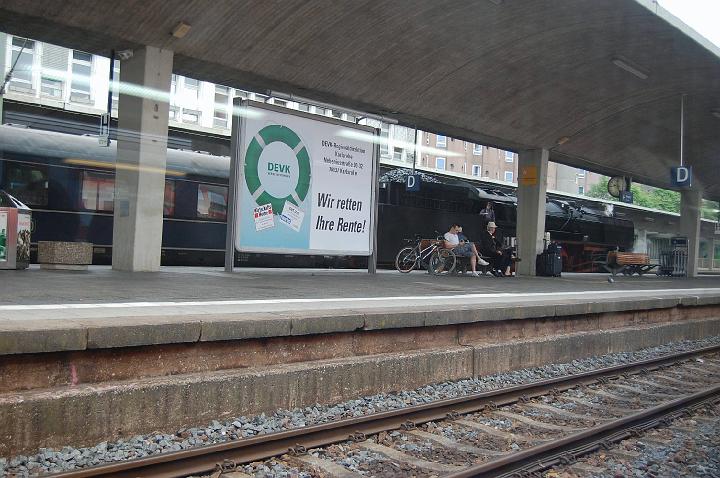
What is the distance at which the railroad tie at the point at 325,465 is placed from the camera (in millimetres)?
4461

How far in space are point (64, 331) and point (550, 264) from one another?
53.8 ft

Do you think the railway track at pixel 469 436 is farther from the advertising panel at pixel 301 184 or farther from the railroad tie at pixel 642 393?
the advertising panel at pixel 301 184

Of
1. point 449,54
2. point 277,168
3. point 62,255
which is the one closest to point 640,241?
point 449,54

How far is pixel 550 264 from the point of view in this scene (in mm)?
18953

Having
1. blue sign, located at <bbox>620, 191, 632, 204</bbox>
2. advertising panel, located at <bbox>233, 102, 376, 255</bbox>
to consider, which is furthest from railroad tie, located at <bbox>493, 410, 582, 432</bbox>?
blue sign, located at <bbox>620, 191, 632, 204</bbox>

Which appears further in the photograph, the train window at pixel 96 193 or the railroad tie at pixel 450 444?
the train window at pixel 96 193

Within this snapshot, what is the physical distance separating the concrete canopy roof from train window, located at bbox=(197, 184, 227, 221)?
3732 millimetres

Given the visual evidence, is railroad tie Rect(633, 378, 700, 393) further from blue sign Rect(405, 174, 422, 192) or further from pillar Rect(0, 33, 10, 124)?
pillar Rect(0, 33, 10, 124)

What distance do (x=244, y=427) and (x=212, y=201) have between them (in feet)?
36.3

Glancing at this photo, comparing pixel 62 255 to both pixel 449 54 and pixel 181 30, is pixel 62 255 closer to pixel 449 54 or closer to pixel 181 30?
pixel 181 30

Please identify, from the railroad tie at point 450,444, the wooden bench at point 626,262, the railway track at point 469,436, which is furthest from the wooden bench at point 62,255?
the wooden bench at point 626,262

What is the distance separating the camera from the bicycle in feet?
53.9

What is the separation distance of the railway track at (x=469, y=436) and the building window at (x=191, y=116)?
9329mm

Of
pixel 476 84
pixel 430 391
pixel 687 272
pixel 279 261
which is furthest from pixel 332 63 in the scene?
pixel 687 272
